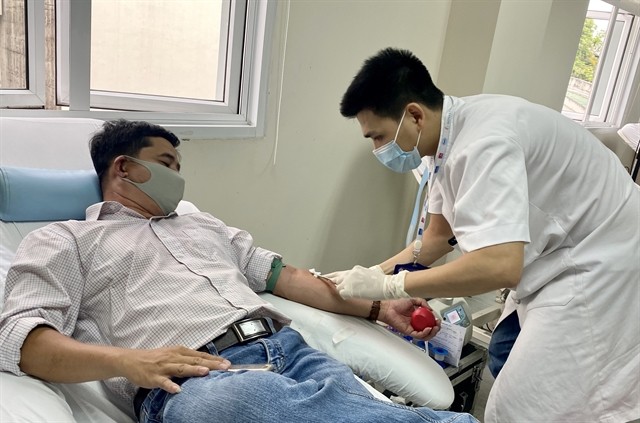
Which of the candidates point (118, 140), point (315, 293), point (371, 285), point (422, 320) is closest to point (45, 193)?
point (118, 140)

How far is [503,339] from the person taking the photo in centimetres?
167

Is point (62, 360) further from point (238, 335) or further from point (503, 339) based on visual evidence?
point (503, 339)

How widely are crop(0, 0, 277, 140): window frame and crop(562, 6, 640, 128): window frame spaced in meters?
3.73

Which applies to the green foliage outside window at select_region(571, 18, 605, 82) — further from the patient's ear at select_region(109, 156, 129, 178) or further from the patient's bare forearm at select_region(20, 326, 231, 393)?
the patient's bare forearm at select_region(20, 326, 231, 393)

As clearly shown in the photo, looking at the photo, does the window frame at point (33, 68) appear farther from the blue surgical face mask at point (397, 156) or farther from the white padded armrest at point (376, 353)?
the blue surgical face mask at point (397, 156)

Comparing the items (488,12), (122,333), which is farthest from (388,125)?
(488,12)

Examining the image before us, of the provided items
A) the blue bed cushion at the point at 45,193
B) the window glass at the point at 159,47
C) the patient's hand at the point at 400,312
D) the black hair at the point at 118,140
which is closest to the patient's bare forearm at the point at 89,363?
the blue bed cushion at the point at 45,193

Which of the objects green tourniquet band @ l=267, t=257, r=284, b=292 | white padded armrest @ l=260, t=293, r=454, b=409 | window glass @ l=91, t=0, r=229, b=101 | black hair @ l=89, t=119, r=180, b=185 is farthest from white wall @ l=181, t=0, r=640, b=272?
white padded armrest @ l=260, t=293, r=454, b=409

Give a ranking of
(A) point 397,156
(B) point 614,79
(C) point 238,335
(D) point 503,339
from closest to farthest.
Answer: (C) point 238,335
(A) point 397,156
(D) point 503,339
(B) point 614,79

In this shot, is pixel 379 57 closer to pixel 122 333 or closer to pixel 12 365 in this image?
pixel 122 333

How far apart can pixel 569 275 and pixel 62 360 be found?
1.27 meters

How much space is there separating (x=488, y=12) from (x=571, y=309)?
1.97 m

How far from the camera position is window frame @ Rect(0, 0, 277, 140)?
166 centimetres

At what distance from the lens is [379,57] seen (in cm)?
139
